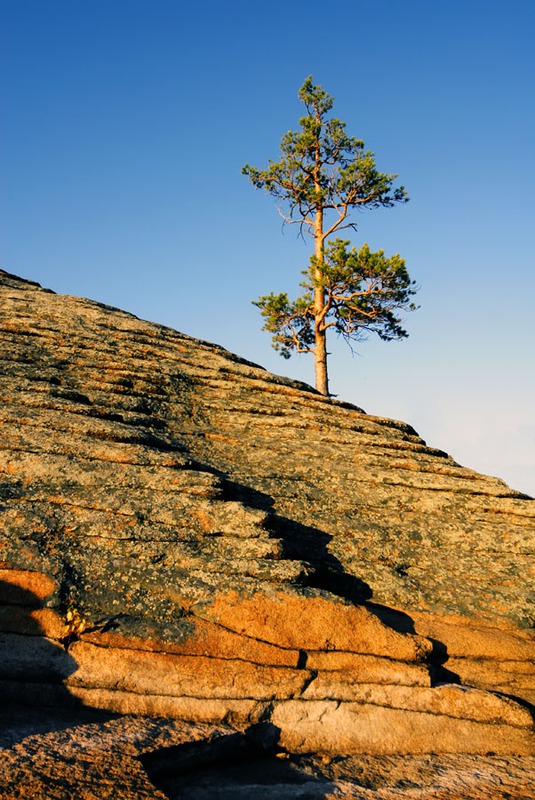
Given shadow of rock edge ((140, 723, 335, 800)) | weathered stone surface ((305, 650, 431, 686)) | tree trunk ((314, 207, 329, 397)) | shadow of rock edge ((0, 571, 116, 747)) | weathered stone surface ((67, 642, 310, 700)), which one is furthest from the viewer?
tree trunk ((314, 207, 329, 397))

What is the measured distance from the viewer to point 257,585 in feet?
30.3

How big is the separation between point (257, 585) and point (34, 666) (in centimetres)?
361

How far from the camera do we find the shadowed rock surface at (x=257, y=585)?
7.92m

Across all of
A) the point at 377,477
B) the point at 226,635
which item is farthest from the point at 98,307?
the point at 226,635

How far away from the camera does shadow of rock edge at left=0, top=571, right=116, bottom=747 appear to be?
727 centimetres

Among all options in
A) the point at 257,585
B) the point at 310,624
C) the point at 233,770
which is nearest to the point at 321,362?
the point at 257,585

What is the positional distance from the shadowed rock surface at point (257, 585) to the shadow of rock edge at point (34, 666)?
0.10 feet

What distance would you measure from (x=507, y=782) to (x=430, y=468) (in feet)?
29.4

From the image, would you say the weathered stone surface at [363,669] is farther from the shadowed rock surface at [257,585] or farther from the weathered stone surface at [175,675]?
the weathered stone surface at [175,675]

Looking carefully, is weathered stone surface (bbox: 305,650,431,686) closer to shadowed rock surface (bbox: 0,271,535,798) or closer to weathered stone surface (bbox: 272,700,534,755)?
shadowed rock surface (bbox: 0,271,535,798)

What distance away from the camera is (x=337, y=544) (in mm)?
12070

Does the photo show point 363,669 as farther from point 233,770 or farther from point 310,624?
point 233,770

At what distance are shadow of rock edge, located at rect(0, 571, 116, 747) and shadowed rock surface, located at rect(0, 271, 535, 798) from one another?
29 mm

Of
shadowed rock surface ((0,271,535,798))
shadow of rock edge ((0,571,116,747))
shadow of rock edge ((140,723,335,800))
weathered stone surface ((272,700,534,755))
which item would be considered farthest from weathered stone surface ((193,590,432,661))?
shadow of rock edge ((0,571,116,747))
